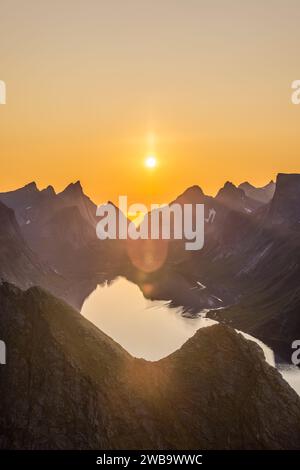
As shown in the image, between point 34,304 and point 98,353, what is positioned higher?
point 34,304

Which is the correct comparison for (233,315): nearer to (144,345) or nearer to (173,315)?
(173,315)

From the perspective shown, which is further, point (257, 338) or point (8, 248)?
point (8, 248)

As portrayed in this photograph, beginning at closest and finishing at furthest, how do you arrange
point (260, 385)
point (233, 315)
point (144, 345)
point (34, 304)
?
point (260, 385), point (34, 304), point (144, 345), point (233, 315)

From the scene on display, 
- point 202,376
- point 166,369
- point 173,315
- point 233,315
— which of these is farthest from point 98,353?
point 173,315

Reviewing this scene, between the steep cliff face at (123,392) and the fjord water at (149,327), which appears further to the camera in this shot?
the fjord water at (149,327)

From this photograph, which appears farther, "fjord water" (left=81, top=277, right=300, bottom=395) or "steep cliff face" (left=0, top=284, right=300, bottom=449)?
"fjord water" (left=81, top=277, right=300, bottom=395)
